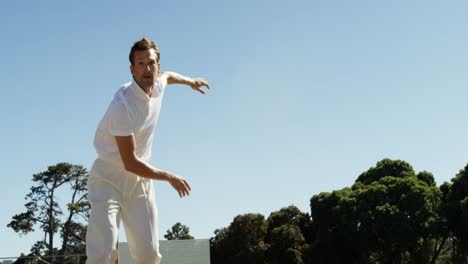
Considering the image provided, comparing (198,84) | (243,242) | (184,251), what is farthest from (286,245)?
(198,84)

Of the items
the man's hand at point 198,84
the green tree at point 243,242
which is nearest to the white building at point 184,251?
the green tree at point 243,242

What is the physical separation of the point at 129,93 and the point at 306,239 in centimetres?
5605

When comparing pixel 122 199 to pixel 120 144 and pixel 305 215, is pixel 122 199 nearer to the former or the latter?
pixel 120 144

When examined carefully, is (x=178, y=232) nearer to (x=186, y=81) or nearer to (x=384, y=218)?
(x=384, y=218)

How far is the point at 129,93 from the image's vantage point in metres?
5.80

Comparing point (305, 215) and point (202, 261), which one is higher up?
point (305, 215)

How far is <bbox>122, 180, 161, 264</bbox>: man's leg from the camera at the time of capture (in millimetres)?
5625

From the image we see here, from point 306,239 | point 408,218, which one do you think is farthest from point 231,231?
point 408,218

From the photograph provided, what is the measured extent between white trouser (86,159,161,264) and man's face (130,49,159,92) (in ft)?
2.81

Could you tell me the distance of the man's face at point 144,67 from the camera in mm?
5848

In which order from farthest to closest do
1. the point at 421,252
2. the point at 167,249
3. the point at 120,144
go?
the point at 421,252 → the point at 167,249 → the point at 120,144

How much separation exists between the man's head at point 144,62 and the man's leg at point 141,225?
967mm

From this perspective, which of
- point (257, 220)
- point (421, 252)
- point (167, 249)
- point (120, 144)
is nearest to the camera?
point (120, 144)

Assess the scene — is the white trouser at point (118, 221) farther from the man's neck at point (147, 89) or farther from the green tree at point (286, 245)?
the green tree at point (286, 245)
